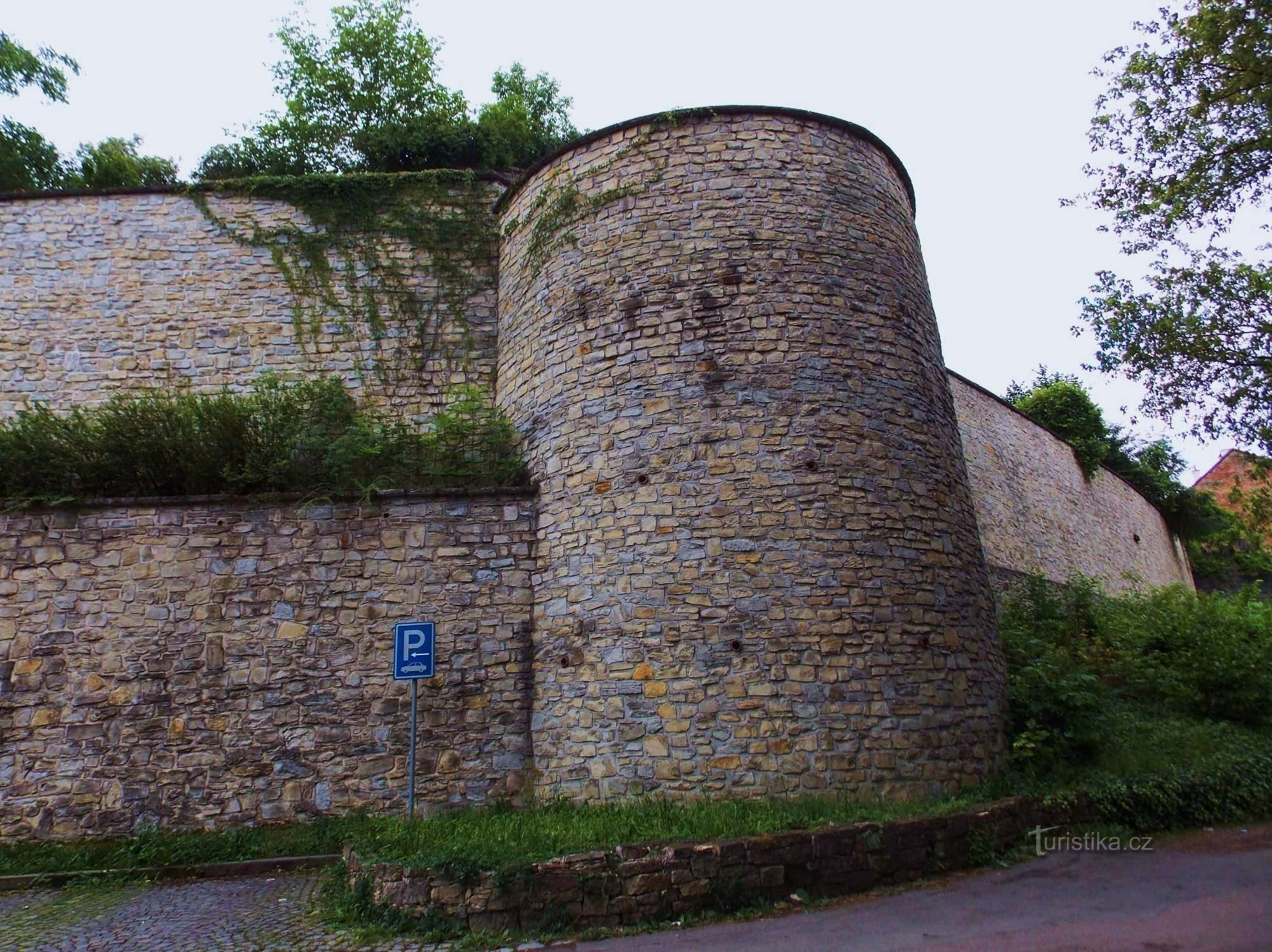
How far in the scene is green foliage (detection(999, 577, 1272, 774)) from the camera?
8.24 meters

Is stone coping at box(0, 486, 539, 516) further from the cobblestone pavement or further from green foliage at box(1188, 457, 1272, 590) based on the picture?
green foliage at box(1188, 457, 1272, 590)

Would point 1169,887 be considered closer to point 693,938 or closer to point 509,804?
point 693,938

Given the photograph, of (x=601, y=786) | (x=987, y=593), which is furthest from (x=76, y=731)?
(x=987, y=593)

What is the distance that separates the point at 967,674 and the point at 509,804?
4.59 m

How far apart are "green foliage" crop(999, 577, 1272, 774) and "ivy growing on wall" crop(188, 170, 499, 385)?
25.9ft

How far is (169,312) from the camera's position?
458 inches

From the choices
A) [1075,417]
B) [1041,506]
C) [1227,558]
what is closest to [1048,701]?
[1041,506]

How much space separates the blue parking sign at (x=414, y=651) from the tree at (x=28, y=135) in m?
14.0

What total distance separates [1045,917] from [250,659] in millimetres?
7183

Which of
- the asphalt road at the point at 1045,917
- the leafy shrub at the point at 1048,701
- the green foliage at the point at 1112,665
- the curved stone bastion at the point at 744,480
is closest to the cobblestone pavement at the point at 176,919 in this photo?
the asphalt road at the point at 1045,917

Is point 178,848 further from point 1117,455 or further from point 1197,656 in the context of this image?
point 1117,455

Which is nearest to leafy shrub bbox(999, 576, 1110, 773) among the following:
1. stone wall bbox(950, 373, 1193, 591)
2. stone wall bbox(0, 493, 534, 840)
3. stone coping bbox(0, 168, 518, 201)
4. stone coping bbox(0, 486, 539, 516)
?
stone wall bbox(950, 373, 1193, 591)

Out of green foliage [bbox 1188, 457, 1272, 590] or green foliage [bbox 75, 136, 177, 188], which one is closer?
green foliage [bbox 75, 136, 177, 188]

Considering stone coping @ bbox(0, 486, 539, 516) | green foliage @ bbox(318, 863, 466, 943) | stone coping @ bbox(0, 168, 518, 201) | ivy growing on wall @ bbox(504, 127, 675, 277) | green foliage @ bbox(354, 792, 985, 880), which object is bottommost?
green foliage @ bbox(318, 863, 466, 943)
